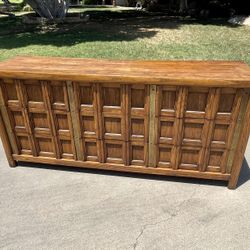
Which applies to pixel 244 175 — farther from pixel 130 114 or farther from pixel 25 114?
pixel 25 114

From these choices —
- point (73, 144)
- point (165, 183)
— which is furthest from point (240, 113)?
point (73, 144)

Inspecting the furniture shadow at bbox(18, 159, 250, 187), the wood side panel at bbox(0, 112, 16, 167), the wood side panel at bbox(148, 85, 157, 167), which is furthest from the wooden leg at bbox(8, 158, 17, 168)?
the wood side panel at bbox(148, 85, 157, 167)

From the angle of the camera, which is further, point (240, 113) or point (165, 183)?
point (165, 183)

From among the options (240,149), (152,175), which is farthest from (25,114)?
(240,149)

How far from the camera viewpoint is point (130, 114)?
397 cm

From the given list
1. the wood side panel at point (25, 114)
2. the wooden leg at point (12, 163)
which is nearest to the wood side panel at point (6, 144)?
the wooden leg at point (12, 163)

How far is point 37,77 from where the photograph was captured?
3850 mm

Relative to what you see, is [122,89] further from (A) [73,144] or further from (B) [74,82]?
(A) [73,144]

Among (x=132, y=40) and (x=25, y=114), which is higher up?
(x=25, y=114)

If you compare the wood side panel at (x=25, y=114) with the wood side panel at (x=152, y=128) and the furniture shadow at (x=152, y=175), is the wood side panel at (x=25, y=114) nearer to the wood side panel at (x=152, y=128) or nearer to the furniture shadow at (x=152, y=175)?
the furniture shadow at (x=152, y=175)

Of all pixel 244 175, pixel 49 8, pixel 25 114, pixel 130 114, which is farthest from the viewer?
pixel 49 8

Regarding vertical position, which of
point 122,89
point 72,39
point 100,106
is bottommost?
point 72,39

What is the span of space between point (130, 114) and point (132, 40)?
10875 mm

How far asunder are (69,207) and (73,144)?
1023 millimetres
